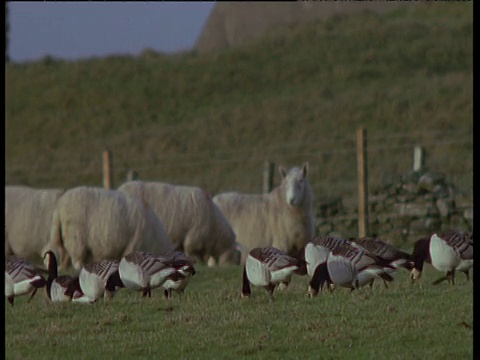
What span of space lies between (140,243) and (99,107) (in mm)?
21082

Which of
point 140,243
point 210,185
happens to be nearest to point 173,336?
point 140,243

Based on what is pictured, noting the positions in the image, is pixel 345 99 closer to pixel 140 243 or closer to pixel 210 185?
pixel 210 185

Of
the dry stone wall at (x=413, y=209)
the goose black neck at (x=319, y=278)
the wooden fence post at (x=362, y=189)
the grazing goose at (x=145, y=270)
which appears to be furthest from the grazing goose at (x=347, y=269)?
the dry stone wall at (x=413, y=209)

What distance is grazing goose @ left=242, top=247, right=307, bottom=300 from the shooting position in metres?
3.67

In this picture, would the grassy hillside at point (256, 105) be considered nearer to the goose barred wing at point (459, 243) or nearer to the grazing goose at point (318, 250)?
the goose barred wing at point (459, 243)

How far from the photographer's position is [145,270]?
374 centimetres

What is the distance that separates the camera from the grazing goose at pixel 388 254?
367cm

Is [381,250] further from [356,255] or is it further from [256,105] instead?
[256,105]

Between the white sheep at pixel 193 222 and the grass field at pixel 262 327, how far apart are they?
21.3 feet

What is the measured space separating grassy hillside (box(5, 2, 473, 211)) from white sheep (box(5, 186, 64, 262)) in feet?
32.3

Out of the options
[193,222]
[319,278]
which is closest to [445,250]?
[319,278]

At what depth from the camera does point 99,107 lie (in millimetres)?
30672

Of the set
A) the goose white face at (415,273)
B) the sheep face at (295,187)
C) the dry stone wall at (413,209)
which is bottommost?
the dry stone wall at (413,209)

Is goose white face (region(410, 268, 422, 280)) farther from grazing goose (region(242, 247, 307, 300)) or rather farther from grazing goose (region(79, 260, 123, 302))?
grazing goose (region(79, 260, 123, 302))
